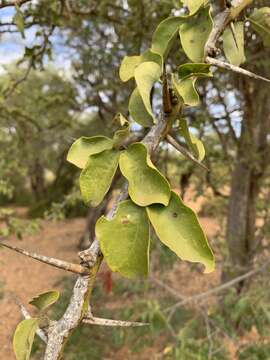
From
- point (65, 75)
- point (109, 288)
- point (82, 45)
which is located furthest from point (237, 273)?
point (65, 75)

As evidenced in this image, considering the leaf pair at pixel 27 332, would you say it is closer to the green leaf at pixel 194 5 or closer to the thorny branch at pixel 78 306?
the thorny branch at pixel 78 306

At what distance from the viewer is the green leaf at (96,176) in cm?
41

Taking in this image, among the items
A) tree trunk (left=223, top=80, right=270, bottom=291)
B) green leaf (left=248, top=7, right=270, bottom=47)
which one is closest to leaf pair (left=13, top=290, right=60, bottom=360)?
green leaf (left=248, top=7, right=270, bottom=47)

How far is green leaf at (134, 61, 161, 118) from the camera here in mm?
400

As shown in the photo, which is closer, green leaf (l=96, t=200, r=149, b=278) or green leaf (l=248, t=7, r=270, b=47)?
green leaf (l=96, t=200, r=149, b=278)

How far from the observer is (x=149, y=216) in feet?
1.23

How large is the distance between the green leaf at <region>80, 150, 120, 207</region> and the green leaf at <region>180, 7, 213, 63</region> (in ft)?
0.41

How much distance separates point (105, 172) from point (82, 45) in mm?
4117

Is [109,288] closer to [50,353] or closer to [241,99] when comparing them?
[241,99]

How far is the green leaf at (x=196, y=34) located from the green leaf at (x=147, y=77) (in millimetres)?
48

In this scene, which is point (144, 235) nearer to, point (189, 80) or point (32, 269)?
point (189, 80)

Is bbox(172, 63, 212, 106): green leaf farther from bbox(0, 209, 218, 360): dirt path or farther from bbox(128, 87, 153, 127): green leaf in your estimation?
bbox(0, 209, 218, 360): dirt path

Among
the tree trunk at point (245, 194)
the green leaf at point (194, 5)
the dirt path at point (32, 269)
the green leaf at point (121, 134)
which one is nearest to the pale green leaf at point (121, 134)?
the green leaf at point (121, 134)

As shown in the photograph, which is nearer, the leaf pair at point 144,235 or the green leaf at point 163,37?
the leaf pair at point 144,235
